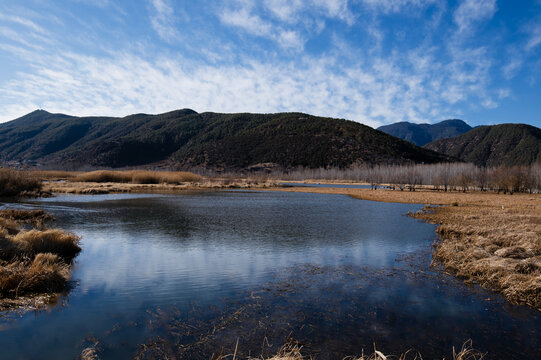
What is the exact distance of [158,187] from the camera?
6831 cm

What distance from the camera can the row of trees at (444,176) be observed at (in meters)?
69.1

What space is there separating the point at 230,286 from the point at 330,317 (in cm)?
352

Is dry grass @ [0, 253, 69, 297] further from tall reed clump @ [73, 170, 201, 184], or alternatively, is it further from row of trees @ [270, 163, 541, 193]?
row of trees @ [270, 163, 541, 193]

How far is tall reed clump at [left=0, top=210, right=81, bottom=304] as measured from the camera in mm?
8812

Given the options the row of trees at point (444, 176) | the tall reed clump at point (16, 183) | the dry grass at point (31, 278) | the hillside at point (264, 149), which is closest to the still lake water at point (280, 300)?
the dry grass at point (31, 278)

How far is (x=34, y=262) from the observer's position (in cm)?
995

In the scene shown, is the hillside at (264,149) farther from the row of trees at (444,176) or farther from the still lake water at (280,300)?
the still lake water at (280,300)

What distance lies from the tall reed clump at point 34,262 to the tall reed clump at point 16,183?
2988 centimetres

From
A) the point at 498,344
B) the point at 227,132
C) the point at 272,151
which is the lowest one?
the point at 498,344

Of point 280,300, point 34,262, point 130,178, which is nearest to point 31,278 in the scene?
point 34,262

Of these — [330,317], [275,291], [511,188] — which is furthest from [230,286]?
[511,188]

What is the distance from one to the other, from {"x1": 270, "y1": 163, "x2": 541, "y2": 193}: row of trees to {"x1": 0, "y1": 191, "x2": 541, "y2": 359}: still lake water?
65996 mm

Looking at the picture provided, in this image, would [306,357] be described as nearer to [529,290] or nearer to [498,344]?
[498,344]

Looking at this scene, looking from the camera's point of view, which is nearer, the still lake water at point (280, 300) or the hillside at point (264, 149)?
the still lake water at point (280, 300)
